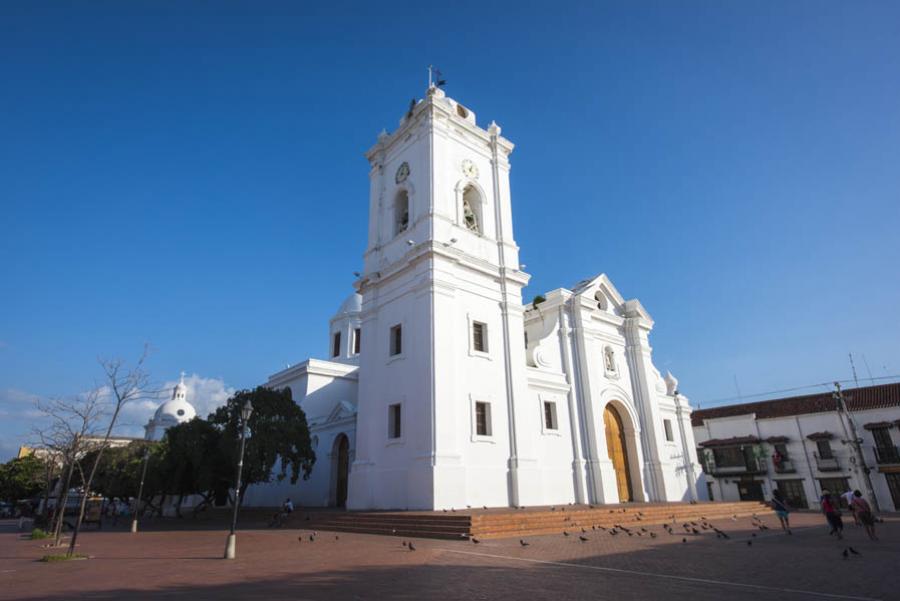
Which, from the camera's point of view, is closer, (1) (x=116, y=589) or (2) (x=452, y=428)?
(1) (x=116, y=589)

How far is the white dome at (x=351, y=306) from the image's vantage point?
3716 centimetres

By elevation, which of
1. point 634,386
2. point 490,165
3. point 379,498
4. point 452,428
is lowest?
point 379,498

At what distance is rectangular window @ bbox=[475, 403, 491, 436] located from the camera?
18016 millimetres

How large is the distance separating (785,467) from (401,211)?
32.6 meters

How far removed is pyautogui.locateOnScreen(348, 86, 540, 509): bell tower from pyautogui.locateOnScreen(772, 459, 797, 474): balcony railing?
2552cm

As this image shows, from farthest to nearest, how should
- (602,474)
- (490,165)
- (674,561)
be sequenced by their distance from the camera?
(490,165), (602,474), (674,561)

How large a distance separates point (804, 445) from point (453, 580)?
3739 cm

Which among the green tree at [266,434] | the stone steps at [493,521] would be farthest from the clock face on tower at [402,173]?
the stone steps at [493,521]

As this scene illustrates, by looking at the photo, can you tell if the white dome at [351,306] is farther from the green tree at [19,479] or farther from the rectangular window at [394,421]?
the green tree at [19,479]

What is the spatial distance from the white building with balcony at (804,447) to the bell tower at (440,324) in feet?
75.2

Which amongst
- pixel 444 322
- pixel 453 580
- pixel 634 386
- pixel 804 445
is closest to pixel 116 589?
pixel 453 580

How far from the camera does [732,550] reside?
1053cm

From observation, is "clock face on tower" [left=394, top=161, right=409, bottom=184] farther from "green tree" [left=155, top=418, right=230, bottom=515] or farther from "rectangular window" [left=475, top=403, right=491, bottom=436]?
"green tree" [left=155, top=418, right=230, bottom=515]

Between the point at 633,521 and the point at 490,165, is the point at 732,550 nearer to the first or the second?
the point at 633,521
